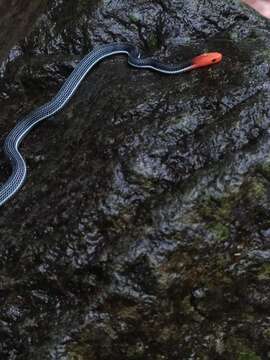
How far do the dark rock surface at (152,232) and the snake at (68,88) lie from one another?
0.38 feet

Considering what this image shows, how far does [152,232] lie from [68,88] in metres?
1.83

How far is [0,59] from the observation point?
546 centimetres

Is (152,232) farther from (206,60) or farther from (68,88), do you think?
(68,88)

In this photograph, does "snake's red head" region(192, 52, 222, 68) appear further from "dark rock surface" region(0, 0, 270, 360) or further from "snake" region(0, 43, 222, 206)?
"dark rock surface" region(0, 0, 270, 360)

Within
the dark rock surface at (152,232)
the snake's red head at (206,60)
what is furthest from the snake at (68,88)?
the dark rock surface at (152,232)

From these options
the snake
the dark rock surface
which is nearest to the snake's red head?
the snake

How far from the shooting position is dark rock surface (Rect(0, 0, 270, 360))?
3.62 metres

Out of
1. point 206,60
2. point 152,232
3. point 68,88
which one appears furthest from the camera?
point 68,88

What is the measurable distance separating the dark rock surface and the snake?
11 cm

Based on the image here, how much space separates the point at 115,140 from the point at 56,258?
935 mm

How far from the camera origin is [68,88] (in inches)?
194

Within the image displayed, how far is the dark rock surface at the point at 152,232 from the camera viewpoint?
3.62 meters

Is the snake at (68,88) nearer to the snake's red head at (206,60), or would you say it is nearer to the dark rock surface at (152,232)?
the snake's red head at (206,60)

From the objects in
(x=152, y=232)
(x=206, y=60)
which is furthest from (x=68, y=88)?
(x=152, y=232)
